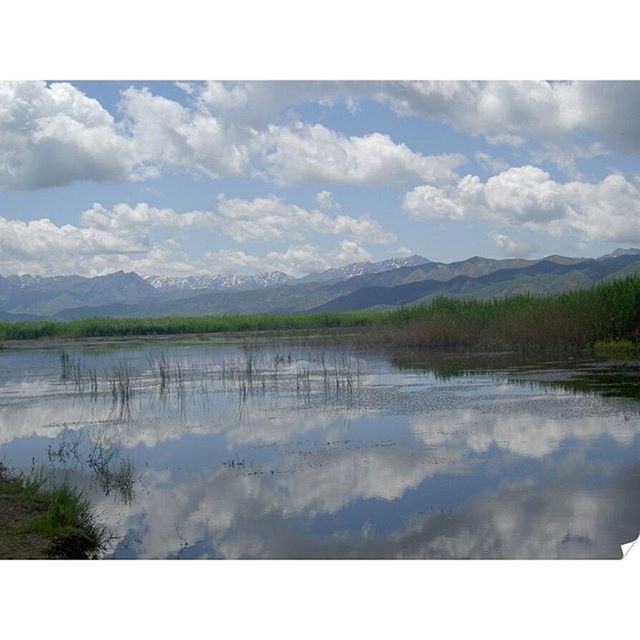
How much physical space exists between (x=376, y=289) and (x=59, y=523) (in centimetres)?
6598

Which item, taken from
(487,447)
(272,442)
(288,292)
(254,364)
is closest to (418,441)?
(487,447)

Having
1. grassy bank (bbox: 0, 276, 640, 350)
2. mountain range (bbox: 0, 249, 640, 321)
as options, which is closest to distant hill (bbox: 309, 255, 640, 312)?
mountain range (bbox: 0, 249, 640, 321)

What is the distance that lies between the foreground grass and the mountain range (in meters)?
17.0

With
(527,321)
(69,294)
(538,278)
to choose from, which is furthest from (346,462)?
(69,294)

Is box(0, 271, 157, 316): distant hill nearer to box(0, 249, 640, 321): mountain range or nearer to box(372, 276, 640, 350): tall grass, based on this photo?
box(0, 249, 640, 321): mountain range

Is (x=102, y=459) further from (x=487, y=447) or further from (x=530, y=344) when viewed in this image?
(x=530, y=344)

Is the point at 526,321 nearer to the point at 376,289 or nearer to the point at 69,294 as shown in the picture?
the point at 376,289

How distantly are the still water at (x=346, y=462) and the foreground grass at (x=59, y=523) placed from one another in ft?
0.64

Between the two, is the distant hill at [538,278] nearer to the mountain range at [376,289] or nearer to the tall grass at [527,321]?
the mountain range at [376,289]

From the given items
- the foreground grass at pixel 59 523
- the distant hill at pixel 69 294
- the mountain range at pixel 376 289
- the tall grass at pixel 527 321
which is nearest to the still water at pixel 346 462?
the foreground grass at pixel 59 523

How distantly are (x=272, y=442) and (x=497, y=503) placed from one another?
149 inches

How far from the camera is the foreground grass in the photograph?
6160 mm

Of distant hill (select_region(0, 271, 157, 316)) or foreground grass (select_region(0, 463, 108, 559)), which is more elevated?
distant hill (select_region(0, 271, 157, 316))

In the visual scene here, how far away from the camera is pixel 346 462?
28.9 ft
